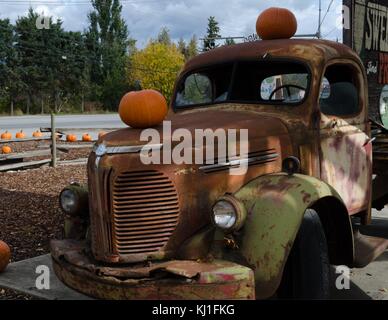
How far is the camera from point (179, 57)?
6038 cm

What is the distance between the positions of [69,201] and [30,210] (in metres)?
3.36

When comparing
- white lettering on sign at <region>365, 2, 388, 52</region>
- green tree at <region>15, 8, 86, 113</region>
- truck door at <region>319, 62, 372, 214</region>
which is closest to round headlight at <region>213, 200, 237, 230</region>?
truck door at <region>319, 62, 372, 214</region>

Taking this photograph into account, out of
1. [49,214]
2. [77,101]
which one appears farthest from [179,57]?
[49,214]

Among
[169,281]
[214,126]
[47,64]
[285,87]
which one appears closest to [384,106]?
[285,87]

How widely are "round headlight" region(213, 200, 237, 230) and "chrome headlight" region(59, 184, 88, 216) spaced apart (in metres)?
1.30

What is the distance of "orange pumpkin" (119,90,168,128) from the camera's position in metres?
3.64

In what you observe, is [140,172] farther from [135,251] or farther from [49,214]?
[49,214]

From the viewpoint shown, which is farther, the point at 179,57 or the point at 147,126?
the point at 179,57

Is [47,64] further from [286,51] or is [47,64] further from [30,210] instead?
[286,51]

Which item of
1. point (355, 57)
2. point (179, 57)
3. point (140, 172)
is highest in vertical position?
point (179, 57)

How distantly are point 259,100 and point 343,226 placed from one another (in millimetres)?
1220

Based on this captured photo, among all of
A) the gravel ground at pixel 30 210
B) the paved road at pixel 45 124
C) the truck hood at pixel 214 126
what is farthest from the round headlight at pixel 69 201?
the paved road at pixel 45 124

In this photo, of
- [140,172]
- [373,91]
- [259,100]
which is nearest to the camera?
[140,172]
